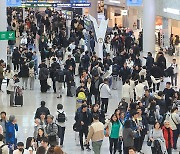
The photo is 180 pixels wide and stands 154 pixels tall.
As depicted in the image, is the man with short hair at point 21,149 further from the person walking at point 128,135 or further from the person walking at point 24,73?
the person walking at point 24,73

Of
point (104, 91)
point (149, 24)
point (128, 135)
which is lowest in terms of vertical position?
point (128, 135)

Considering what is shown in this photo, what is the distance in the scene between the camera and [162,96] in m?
18.0

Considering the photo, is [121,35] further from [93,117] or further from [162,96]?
[93,117]

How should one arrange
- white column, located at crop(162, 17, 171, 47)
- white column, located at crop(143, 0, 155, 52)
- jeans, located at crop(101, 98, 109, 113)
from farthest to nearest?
white column, located at crop(162, 17, 171, 47) → white column, located at crop(143, 0, 155, 52) → jeans, located at crop(101, 98, 109, 113)

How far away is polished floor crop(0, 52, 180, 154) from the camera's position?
56.8ft

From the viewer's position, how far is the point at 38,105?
22.7 m

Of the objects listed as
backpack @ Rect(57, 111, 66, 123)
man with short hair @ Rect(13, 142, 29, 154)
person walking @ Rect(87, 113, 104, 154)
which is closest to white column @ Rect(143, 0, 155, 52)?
backpack @ Rect(57, 111, 66, 123)

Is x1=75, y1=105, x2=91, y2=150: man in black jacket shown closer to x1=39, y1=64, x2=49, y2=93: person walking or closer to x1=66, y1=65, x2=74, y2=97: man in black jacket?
x1=66, y1=65, x2=74, y2=97: man in black jacket

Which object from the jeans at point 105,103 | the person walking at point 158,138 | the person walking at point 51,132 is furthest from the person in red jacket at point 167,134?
the jeans at point 105,103

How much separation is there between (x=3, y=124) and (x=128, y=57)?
12.1 m

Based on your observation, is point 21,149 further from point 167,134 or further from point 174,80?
point 174,80

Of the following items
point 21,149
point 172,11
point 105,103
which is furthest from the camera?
point 172,11

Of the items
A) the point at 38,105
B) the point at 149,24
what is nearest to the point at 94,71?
the point at 38,105

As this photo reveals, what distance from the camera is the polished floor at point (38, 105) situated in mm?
17312
